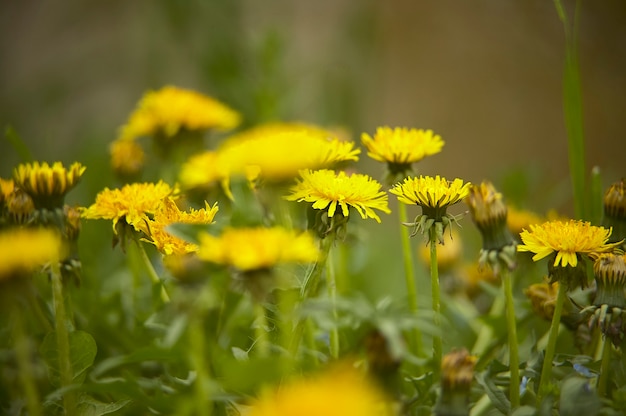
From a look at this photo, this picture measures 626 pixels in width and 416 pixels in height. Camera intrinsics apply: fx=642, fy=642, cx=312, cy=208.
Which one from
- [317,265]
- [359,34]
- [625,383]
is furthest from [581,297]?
[359,34]

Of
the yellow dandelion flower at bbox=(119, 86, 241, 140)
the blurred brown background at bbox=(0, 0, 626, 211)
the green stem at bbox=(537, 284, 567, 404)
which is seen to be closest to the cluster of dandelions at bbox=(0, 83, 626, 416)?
the green stem at bbox=(537, 284, 567, 404)

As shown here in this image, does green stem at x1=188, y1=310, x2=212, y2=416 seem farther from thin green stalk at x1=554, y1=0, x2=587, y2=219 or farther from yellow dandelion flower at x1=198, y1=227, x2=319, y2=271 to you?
thin green stalk at x1=554, y1=0, x2=587, y2=219

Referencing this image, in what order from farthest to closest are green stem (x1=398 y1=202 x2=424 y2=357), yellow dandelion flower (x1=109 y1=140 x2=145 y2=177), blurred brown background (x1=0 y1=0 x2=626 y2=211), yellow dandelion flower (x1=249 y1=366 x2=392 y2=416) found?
blurred brown background (x1=0 y1=0 x2=626 y2=211), yellow dandelion flower (x1=109 y1=140 x2=145 y2=177), green stem (x1=398 y1=202 x2=424 y2=357), yellow dandelion flower (x1=249 y1=366 x2=392 y2=416)

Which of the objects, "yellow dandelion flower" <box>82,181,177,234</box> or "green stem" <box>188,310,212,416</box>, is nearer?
"green stem" <box>188,310,212,416</box>

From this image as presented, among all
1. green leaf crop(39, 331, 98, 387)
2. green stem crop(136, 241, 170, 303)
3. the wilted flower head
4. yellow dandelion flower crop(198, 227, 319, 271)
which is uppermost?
the wilted flower head

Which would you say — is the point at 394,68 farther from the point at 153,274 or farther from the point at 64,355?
the point at 64,355

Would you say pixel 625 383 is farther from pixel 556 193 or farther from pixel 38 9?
pixel 38 9

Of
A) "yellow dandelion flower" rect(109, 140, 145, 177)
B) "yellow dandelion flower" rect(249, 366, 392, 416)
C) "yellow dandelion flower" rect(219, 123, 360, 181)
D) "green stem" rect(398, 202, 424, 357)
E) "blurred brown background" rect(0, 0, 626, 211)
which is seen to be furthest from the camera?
"blurred brown background" rect(0, 0, 626, 211)
